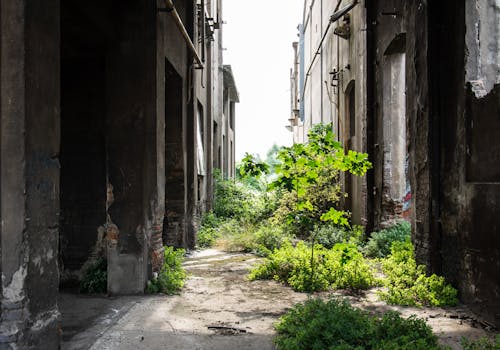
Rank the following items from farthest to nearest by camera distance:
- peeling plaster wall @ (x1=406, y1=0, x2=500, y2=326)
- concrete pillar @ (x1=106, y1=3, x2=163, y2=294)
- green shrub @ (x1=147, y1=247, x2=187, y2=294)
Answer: green shrub @ (x1=147, y1=247, x2=187, y2=294) → concrete pillar @ (x1=106, y1=3, x2=163, y2=294) → peeling plaster wall @ (x1=406, y1=0, x2=500, y2=326)

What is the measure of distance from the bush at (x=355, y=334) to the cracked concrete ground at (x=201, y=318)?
14.9 inches

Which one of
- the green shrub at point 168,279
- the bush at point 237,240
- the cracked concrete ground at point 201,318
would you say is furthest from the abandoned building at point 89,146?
the bush at point 237,240

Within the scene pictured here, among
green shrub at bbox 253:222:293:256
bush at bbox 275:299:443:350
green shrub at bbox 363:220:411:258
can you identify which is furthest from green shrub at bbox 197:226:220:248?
bush at bbox 275:299:443:350

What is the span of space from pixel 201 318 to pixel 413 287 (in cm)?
284

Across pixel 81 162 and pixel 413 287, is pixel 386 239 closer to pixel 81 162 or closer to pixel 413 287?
pixel 413 287

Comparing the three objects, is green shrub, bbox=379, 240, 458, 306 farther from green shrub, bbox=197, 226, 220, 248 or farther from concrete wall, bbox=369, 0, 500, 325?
green shrub, bbox=197, 226, 220, 248

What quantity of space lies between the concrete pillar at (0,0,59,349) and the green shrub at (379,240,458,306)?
4113mm

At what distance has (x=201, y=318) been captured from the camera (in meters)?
5.14

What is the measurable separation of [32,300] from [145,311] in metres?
1.96

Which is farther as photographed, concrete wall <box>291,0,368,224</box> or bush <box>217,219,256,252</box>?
concrete wall <box>291,0,368,224</box>

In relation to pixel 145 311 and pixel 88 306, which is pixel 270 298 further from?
pixel 88 306

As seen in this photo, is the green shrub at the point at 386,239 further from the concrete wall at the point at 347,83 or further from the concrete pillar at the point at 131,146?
the concrete pillar at the point at 131,146

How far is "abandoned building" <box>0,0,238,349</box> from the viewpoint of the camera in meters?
3.49

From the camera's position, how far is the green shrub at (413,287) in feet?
18.6
